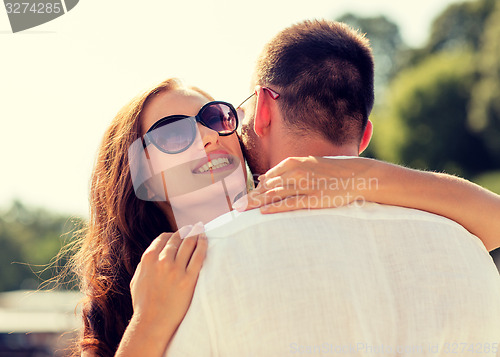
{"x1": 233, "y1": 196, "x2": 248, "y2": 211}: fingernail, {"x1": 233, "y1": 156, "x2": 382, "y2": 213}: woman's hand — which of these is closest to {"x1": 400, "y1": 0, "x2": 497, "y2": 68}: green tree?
{"x1": 233, "y1": 156, "x2": 382, "y2": 213}: woman's hand

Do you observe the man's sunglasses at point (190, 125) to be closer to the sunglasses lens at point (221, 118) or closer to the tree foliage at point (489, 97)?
the sunglasses lens at point (221, 118)

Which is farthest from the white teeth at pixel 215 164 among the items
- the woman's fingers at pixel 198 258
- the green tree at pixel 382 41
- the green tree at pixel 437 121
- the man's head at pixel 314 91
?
the green tree at pixel 382 41

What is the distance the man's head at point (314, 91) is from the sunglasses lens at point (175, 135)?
2.77 feet

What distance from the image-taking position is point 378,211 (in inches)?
96.3

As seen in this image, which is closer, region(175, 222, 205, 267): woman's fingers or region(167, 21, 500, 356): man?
region(167, 21, 500, 356): man

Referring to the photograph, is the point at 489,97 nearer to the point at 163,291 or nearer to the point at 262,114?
the point at 262,114

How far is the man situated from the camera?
217 cm

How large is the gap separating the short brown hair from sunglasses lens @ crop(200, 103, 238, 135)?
76 centimetres

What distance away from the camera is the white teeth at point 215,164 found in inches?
143

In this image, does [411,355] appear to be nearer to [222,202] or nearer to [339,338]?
[339,338]

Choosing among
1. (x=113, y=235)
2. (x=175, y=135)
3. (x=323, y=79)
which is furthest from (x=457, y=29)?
(x=323, y=79)

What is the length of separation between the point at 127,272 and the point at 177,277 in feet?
4.53

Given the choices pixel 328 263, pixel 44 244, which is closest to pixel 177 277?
pixel 328 263

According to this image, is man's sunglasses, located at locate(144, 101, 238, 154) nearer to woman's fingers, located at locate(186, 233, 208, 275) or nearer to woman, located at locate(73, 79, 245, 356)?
woman, located at locate(73, 79, 245, 356)
